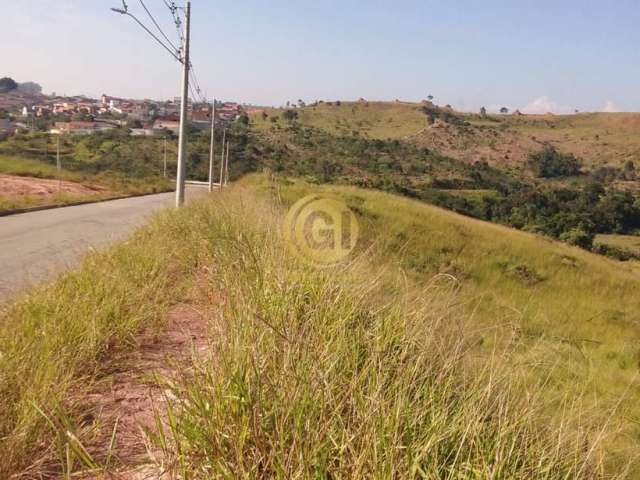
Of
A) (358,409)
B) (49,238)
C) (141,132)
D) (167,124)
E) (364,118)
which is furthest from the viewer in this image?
(364,118)

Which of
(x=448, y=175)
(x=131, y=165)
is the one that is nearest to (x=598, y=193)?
(x=448, y=175)

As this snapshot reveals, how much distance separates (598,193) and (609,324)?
57290mm

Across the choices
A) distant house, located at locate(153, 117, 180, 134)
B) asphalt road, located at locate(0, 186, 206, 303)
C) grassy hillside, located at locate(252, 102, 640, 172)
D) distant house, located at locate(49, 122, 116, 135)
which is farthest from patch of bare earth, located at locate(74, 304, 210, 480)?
grassy hillside, located at locate(252, 102, 640, 172)

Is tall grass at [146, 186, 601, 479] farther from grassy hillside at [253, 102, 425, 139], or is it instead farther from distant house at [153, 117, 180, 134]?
grassy hillside at [253, 102, 425, 139]

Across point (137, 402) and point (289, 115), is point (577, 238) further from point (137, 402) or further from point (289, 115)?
point (289, 115)

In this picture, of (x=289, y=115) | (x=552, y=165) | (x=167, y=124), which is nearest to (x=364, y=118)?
(x=289, y=115)

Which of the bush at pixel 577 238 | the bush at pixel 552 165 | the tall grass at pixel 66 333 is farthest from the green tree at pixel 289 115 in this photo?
the tall grass at pixel 66 333

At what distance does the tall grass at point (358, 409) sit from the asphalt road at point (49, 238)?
2852 mm

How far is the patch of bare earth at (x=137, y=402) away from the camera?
1964 millimetres

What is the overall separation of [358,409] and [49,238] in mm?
11174

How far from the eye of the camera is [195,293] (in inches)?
180

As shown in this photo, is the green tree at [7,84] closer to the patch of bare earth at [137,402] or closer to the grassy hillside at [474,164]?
the grassy hillside at [474,164]

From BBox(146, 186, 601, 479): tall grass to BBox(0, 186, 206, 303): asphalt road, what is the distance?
2.85 meters

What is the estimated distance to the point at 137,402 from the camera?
2.59 m
